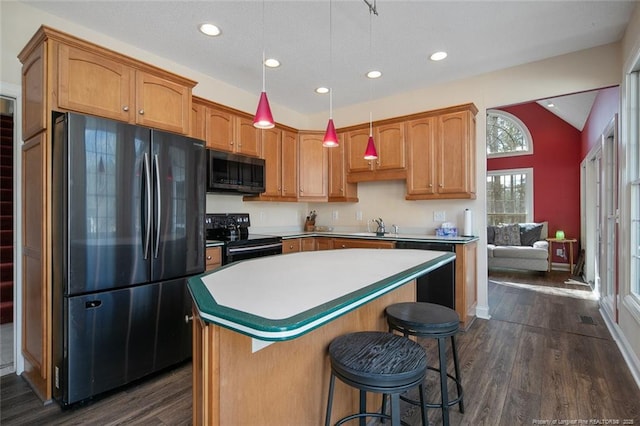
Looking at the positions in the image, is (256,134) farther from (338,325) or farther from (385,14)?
(338,325)

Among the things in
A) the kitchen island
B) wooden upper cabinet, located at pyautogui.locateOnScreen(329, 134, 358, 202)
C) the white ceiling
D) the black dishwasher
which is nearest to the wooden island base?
the kitchen island

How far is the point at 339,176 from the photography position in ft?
14.5

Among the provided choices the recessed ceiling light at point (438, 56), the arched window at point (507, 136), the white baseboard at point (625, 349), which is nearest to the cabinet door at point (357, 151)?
the recessed ceiling light at point (438, 56)

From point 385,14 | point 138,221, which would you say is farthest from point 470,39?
point 138,221

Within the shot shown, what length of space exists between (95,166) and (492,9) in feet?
9.89

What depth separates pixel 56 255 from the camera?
1.96 metres

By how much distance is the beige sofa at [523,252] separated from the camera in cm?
571

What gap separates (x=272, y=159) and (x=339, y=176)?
0.96 meters

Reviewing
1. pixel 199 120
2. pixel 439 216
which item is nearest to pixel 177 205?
pixel 199 120

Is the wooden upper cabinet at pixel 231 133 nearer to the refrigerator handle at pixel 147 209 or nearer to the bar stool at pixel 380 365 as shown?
the refrigerator handle at pixel 147 209

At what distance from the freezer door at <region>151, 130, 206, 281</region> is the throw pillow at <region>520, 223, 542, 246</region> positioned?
6050 millimetres

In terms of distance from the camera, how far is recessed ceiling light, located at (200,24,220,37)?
8.64 ft

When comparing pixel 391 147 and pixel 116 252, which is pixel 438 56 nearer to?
pixel 391 147

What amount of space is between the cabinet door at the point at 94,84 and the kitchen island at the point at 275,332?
1514 mm
